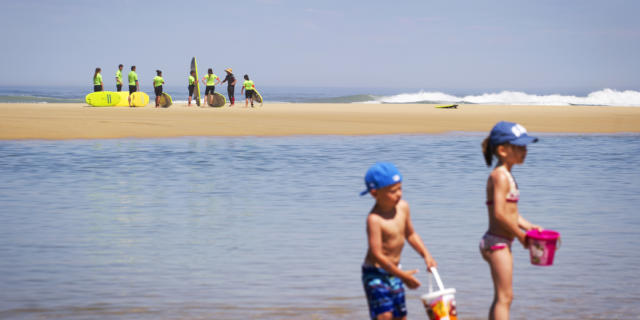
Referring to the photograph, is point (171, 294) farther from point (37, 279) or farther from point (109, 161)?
point (109, 161)

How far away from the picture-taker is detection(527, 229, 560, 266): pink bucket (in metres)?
4.52

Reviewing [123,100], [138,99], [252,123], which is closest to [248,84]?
[138,99]

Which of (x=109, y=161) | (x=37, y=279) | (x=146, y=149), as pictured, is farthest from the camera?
(x=146, y=149)

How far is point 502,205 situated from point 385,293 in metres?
0.85

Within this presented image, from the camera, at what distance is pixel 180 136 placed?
20.3 m

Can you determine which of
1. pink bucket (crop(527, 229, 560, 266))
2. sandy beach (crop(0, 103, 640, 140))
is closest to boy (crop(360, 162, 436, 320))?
pink bucket (crop(527, 229, 560, 266))

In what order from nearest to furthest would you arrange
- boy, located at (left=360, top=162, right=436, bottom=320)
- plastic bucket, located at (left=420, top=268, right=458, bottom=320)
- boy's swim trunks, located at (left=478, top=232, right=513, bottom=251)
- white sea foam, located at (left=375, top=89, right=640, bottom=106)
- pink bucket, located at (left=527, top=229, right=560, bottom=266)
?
plastic bucket, located at (left=420, top=268, right=458, bottom=320), boy, located at (left=360, top=162, right=436, bottom=320), pink bucket, located at (left=527, top=229, right=560, bottom=266), boy's swim trunks, located at (left=478, top=232, right=513, bottom=251), white sea foam, located at (left=375, top=89, right=640, bottom=106)

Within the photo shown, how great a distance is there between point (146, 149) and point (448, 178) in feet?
23.0

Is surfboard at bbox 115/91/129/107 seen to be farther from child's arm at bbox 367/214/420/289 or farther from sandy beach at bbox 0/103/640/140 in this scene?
child's arm at bbox 367/214/420/289

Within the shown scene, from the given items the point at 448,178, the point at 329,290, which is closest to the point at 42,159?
the point at 448,178

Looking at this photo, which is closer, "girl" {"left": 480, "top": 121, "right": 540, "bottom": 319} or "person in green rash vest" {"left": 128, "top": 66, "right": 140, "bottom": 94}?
"girl" {"left": 480, "top": 121, "right": 540, "bottom": 319}

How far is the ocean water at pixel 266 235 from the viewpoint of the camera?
18.8ft

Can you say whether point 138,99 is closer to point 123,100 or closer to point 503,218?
point 123,100

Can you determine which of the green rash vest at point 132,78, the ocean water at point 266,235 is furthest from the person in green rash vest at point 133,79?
the ocean water at point 266,235
